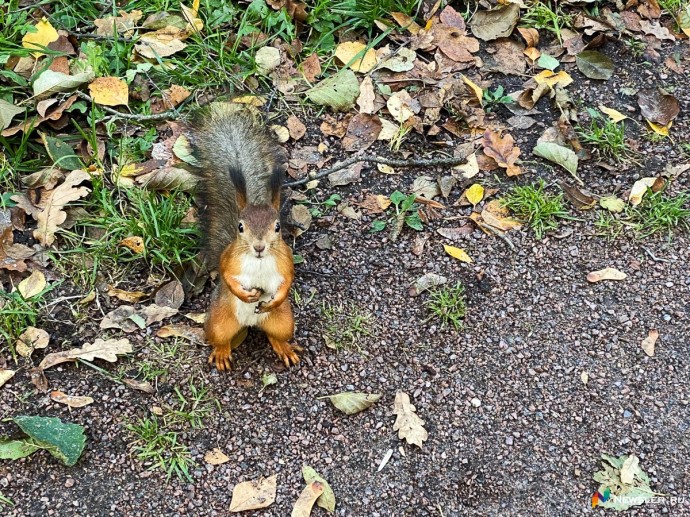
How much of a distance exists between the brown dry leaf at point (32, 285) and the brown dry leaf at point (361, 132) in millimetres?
1272

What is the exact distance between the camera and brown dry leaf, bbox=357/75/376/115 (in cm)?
335

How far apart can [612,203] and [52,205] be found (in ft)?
6.85

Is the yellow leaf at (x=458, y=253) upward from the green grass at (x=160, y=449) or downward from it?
upward

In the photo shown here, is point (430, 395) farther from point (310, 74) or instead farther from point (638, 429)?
point (310, 74)

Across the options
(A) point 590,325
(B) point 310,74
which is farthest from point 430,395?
(B) point 310,74

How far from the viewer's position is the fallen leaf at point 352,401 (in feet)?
8.09

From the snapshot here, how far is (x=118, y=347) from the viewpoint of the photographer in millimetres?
2584

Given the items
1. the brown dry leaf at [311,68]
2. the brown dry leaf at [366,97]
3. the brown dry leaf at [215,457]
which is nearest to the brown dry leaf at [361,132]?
the brown dry leaf at [366,97]

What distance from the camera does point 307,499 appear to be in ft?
7.46

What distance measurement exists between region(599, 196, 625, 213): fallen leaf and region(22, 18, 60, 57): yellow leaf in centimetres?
231

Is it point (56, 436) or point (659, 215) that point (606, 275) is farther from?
point (56, 436)

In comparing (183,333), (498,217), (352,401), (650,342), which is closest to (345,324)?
(352,401)

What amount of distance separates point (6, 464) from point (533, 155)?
221cm

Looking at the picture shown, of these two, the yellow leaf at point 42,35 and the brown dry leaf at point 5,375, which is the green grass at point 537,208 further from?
the yellow leaf at point 42,35
